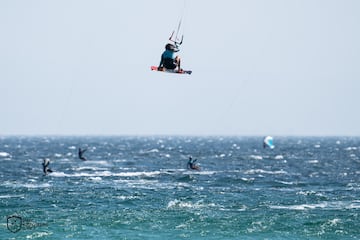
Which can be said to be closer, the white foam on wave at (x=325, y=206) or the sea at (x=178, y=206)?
the sea at (x=178, y=206)

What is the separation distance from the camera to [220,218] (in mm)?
43688

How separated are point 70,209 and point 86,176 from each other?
30.1m

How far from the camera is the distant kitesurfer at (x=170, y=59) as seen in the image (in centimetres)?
2564

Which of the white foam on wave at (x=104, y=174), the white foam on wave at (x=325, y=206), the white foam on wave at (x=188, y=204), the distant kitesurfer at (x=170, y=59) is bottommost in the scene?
the white foam on wave at (x=104, y=174)

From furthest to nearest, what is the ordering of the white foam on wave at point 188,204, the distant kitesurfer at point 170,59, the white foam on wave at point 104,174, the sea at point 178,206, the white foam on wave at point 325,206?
1. the white foam on wave at point 104,174
2. the white foam on wave at point 325,206
3. the white foam on wave at point 188,204
4. the sea at point 178,206
5. the distant kitesurfer at point 170,59

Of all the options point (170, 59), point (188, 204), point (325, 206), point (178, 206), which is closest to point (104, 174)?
point (188, 204)

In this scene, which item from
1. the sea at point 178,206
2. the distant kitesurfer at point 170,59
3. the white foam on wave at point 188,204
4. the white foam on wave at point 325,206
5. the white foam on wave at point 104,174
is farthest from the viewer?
the white foam on wave at point 104,174

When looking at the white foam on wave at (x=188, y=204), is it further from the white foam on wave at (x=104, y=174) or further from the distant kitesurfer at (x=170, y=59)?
the white foam on wave at (x=104, y=174)

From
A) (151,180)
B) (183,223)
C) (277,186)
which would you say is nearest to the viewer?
(183,223)

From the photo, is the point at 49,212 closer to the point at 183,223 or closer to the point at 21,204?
the point at 21,204

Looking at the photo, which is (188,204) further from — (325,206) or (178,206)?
(325,206)

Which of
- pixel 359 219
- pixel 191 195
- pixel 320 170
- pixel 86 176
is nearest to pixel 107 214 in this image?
pixel 191 195

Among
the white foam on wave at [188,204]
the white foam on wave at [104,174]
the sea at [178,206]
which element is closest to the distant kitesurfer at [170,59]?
the sea at [178,206]

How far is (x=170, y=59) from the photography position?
25.8 metres
